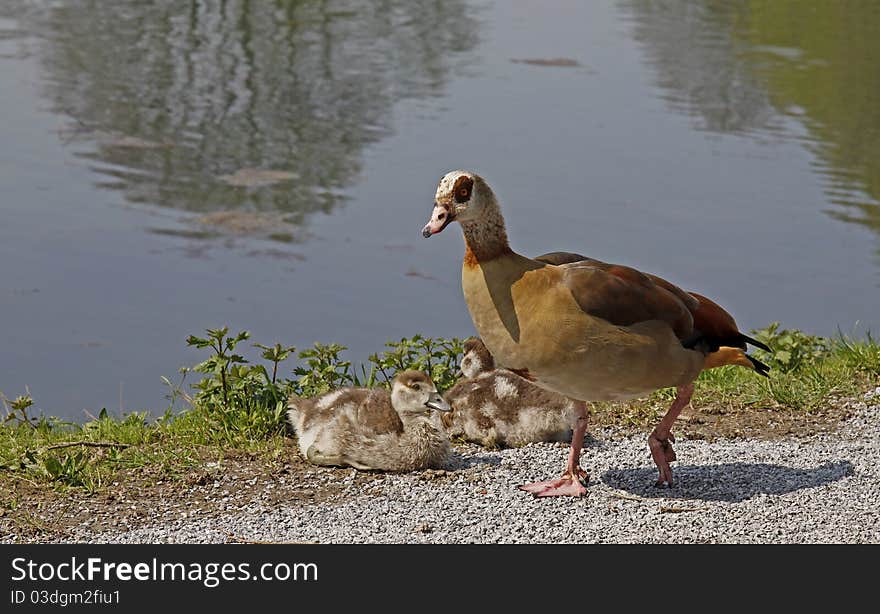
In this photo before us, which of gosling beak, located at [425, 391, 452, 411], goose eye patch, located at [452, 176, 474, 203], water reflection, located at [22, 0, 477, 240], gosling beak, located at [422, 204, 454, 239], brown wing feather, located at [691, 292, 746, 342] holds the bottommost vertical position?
water reflection, located at [22, 0, 477, 240]

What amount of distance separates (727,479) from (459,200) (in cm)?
214

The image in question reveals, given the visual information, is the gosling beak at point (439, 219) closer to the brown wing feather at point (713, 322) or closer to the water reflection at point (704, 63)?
the brown wing feather at point (713, 322)

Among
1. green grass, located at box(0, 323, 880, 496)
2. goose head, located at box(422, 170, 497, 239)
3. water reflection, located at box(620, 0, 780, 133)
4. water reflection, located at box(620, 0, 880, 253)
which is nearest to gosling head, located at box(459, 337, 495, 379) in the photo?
green grass, located at box(0, 323, 880, 496)

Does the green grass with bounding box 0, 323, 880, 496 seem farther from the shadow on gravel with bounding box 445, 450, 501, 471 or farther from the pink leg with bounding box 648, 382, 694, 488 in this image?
the pink leg with bounding box 648, 382, 694, 488

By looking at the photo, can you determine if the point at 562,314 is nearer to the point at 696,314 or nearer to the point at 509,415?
the point at 696,314

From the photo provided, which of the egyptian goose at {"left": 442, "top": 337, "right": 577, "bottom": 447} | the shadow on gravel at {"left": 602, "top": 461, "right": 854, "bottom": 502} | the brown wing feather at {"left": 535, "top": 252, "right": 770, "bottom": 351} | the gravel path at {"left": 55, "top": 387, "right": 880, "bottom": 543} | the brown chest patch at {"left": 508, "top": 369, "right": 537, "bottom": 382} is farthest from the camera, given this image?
the egyptian goose at {"left": 442, "top": 337, "right": 577, "bottom": 447}

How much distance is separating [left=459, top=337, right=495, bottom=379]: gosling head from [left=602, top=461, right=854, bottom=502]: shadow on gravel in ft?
4.61

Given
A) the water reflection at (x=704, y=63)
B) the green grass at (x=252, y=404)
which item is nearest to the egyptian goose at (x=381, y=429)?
the green grass at (x=252, y=404)

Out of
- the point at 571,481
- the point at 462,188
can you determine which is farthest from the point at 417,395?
the point at 462,188

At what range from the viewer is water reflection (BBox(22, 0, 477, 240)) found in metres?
14.4

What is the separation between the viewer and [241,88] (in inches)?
699

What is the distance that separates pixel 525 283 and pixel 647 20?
58.9 ft

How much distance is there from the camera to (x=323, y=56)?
771 inches

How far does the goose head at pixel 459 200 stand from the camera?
6.02m
